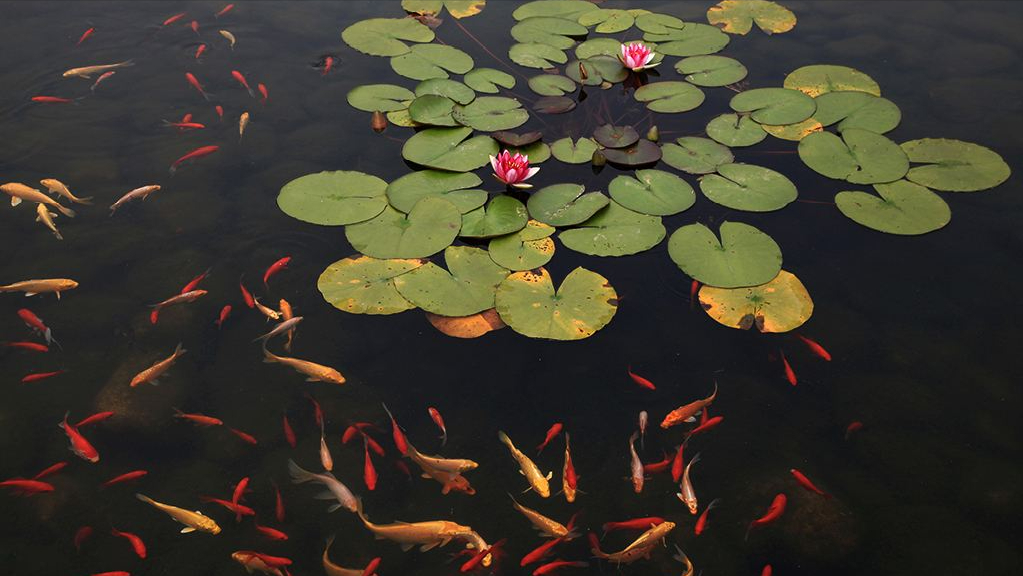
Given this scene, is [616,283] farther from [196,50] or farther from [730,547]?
[196,50]

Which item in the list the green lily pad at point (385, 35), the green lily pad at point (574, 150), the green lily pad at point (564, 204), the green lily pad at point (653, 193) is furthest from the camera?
the green lily pad at point (385, 35)

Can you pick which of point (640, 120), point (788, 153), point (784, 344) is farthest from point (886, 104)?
point (784, 344)

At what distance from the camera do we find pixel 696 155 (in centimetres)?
543

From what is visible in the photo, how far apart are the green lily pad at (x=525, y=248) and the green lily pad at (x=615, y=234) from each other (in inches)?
4.6

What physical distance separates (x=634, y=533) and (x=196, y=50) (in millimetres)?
5547

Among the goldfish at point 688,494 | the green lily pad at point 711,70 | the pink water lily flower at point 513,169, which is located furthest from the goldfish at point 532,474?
the green lily pad at point 711,70

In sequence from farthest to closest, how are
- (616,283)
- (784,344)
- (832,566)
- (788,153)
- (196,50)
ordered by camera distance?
(196,50)
(788,153)
(616,283)
(784,344)
(832,566)

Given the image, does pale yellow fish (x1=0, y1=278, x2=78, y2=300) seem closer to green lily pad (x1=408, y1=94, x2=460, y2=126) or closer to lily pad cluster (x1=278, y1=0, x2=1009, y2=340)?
lily pad cluster (x1=278, y1=0, x2=1009, y2=340)

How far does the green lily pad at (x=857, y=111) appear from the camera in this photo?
5.72 meters

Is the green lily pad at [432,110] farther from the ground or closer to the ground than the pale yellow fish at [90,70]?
farther from the ground

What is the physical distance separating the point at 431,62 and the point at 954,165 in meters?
3.92

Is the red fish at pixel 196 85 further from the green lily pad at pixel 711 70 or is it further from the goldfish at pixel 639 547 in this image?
the goldfish at pixel 639 547

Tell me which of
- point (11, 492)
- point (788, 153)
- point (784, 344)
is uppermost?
point (788, 153)

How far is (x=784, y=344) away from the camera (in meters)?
4.41
